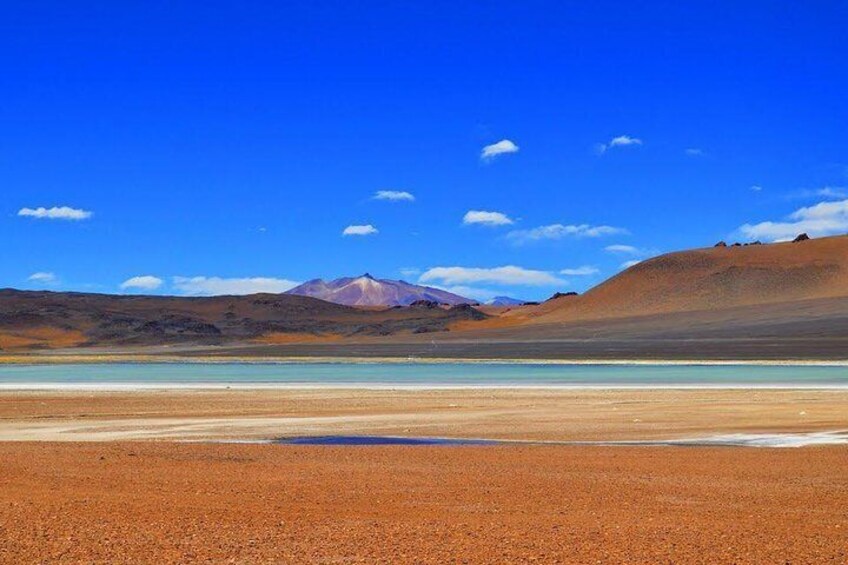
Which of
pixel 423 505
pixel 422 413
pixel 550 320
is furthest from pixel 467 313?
pixel 423 505

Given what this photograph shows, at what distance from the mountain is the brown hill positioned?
1585 centimetres

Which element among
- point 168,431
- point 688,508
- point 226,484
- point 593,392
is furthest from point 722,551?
point 593,392

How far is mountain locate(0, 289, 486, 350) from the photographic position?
116188 mm

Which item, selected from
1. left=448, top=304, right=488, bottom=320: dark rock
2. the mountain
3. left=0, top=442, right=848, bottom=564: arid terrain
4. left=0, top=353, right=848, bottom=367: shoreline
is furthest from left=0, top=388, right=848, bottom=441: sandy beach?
left=448, top=304, right=488, bottom=320: dark rock

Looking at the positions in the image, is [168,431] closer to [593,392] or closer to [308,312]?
[593,392]

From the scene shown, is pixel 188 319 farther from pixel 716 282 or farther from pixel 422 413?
pixel 422 413

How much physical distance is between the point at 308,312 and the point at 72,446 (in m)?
129

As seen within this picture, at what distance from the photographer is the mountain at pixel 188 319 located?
381 feet

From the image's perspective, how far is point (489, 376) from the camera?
4734 cm

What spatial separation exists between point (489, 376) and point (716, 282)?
8016 cm

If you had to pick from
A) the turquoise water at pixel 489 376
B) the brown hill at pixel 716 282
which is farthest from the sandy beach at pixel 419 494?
the brown hill at pixel 716 282

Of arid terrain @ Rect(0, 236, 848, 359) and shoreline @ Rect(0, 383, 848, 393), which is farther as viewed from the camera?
arid terrain @ Rect(0, 236, 848, 359)

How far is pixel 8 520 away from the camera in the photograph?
34.2ft

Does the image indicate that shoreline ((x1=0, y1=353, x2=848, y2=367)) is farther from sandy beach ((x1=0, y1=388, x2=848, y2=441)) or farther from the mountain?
the mountain
